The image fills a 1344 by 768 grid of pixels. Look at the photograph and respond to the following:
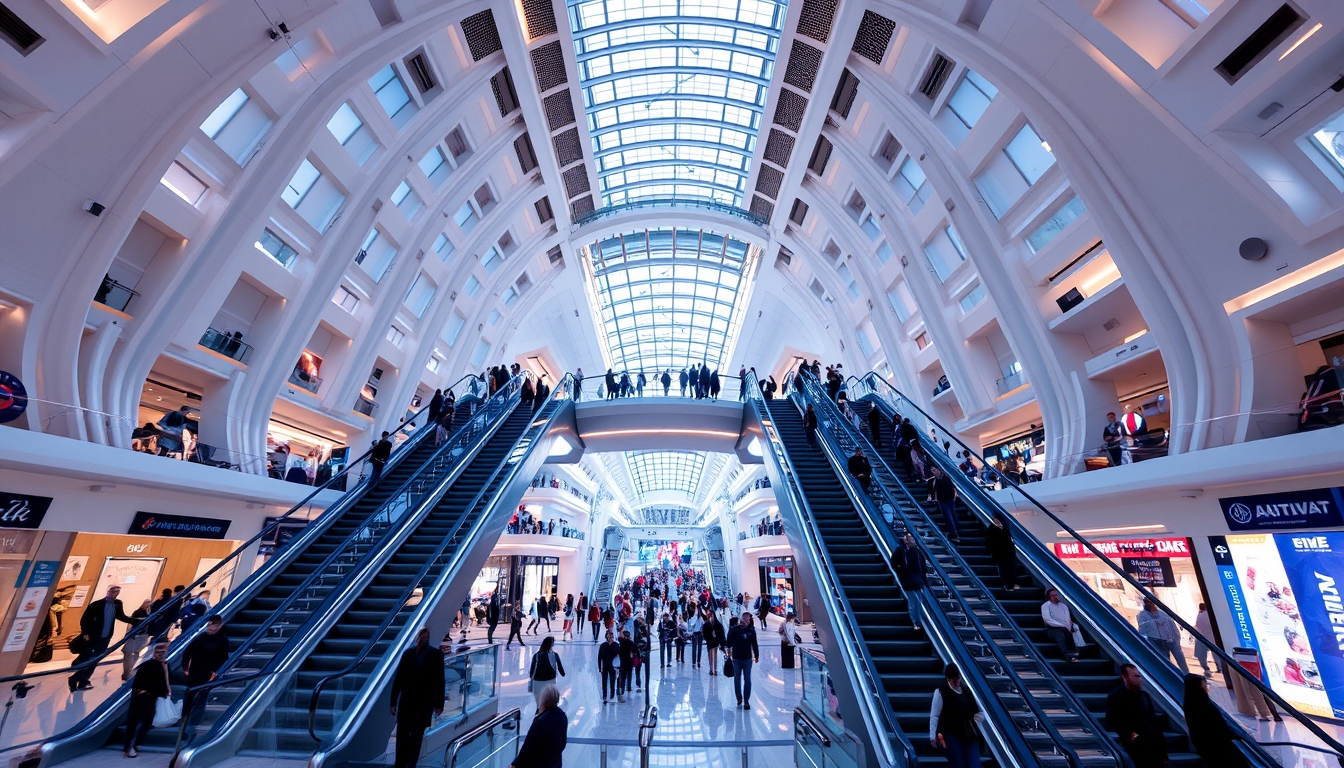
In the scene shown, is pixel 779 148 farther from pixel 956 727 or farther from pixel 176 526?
pixel 956 727

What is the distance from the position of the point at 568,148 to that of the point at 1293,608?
85.0 ft

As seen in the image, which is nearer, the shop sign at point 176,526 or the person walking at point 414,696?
the person walking at point 414,696

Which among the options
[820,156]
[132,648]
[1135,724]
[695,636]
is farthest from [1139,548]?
[820,156]

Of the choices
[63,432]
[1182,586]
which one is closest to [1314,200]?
[1182,586]

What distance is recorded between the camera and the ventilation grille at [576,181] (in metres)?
27.2

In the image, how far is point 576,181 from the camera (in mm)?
27828

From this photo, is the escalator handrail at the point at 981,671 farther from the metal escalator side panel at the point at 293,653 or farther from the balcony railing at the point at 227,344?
the balcony railing at the point at 227,344

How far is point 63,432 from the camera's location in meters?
9.66

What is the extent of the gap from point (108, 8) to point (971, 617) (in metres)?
14.9

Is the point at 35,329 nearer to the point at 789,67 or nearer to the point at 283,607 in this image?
the point at 283,607

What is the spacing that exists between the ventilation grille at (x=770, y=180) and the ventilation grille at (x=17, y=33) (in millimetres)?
23166

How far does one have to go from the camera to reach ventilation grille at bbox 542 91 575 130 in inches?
907

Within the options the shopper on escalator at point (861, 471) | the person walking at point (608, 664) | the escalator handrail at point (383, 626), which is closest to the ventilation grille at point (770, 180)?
the shopper on escalator at point (861, 471)

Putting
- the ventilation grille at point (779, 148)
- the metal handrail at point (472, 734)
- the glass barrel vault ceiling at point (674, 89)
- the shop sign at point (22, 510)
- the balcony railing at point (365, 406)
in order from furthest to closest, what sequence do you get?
the ventilation grille at point (779, 148), the glass barrel vault ceiling at point (674, 89), the balcony railing at point (365, 406), the shop sign at point (22, 510), the metal handrail at point (472, 734)
